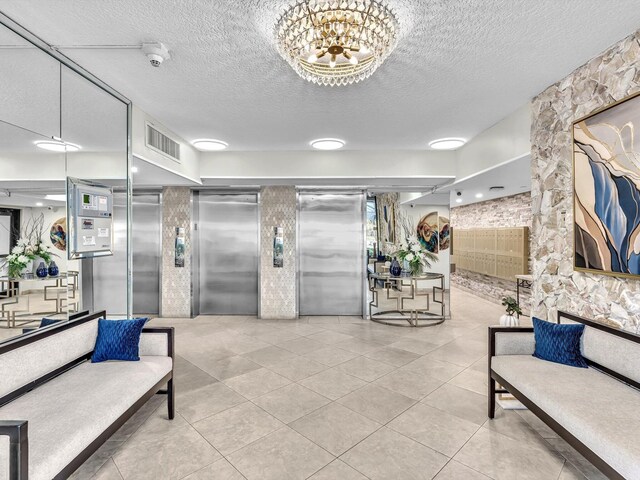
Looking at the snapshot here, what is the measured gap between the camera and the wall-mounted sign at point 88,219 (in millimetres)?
2914

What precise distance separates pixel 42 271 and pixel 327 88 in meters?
3.07

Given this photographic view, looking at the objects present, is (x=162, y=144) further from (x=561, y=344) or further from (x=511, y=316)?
(x=561, y=344)

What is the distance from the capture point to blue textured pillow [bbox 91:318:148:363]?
2.69 meters

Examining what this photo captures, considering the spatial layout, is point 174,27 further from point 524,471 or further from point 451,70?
point 524,471

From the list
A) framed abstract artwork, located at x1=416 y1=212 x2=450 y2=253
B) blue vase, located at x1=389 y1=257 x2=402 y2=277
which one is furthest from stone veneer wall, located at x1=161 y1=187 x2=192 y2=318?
framed abstract artwork, located at x1=416 y1=212 x2=450 y2=253

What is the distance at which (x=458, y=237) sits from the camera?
9727 millimetres

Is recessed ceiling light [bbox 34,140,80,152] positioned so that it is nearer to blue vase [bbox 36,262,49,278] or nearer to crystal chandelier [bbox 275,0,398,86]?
blue vase [bbox 36,262,49,278]

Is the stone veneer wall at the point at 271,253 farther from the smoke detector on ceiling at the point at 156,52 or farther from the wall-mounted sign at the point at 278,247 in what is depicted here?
the smoke detector on ceiling at the point at 156,52

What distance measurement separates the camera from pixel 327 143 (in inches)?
195

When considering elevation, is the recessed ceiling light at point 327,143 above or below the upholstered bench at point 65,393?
above

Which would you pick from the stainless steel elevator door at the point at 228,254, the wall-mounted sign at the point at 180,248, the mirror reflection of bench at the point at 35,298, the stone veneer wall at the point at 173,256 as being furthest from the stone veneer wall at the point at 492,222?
the mirror reflection of bench at the point at 35,298

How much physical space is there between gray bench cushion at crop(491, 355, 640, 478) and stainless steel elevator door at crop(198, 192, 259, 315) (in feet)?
15.6

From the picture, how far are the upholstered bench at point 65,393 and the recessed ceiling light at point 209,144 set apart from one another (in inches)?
115

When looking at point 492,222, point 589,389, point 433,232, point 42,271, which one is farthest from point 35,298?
point 492,222
